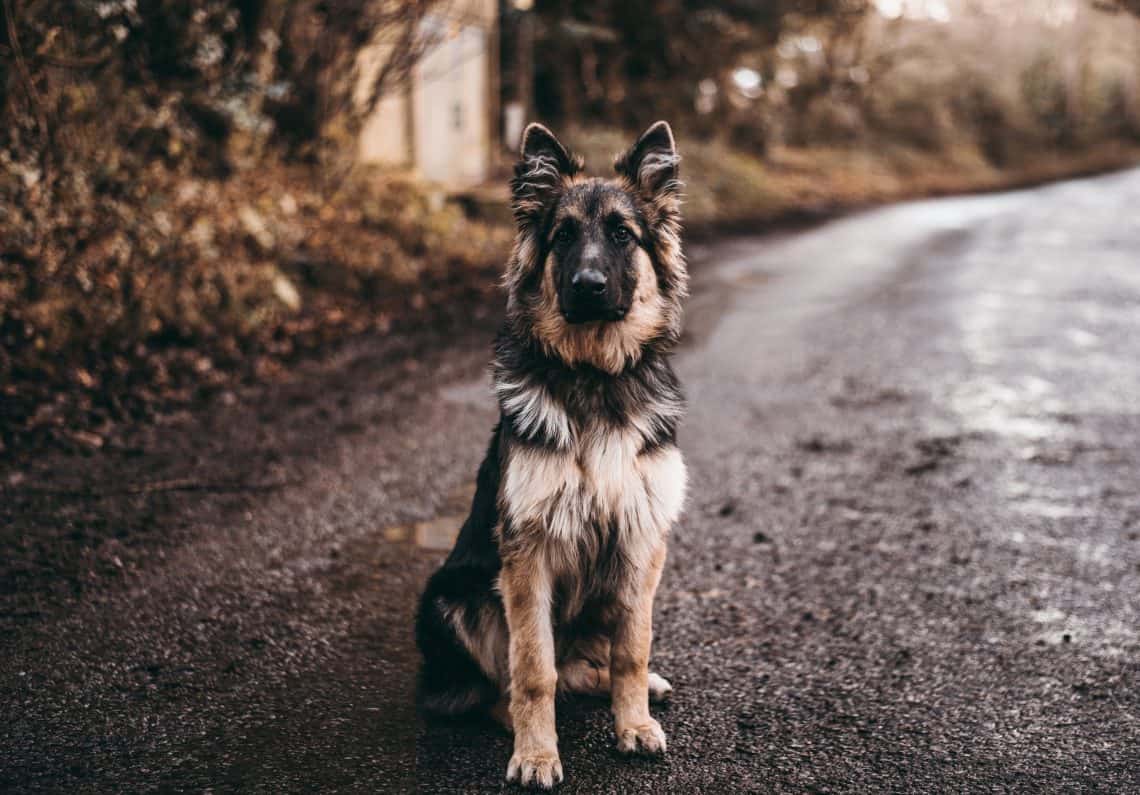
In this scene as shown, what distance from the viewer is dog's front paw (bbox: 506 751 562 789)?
3.42 metres

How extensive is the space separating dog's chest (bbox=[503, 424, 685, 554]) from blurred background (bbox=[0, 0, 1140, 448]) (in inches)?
177

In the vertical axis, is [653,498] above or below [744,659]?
above

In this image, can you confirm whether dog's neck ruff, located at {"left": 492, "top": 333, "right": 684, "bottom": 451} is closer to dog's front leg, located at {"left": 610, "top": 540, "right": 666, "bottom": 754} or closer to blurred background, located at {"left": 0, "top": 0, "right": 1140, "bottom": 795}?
dog's front leg, located at {"left": 610, "top": 540, "right": 666, "bottom": 754}

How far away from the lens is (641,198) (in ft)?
13.3

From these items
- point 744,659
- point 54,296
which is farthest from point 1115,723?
point 54,296

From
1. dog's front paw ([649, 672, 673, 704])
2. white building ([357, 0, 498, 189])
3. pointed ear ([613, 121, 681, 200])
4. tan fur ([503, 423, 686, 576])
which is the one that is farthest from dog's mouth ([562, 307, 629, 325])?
white building ([357, 0, 498, 189])

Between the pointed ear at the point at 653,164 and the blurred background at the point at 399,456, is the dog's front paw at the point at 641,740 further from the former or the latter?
Answer: the pointed ear at the point at 653,164

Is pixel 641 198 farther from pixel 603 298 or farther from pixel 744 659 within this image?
pixel 744 659

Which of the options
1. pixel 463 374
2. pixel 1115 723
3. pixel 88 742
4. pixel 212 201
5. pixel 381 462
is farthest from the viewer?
pixel 212 201

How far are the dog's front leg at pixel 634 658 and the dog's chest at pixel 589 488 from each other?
0.20m

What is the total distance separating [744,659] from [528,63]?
58.1ft

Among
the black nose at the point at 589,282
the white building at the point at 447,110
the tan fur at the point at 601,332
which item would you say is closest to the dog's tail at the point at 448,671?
the tan fur at the point at 601,332

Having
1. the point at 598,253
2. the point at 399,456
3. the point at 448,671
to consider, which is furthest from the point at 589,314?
the point at 399,456

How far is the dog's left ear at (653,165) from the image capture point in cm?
401
